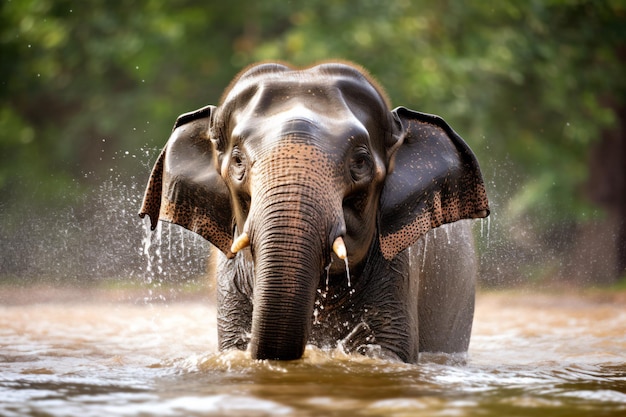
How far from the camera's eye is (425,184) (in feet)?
21.1

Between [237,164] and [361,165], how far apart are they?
621mm

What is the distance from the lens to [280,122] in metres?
5.62

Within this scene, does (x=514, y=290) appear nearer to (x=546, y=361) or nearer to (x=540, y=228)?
(x=540, y=228)

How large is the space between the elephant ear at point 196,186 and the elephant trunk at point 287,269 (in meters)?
0.94

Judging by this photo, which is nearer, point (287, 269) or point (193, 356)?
point (287, 269)

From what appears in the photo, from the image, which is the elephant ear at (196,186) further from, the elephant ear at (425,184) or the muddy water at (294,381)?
the elephant ear at (425,184)

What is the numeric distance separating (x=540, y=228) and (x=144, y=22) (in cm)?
731

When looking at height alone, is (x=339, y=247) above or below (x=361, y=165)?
below

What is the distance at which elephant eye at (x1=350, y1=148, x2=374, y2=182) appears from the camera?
19.0ft

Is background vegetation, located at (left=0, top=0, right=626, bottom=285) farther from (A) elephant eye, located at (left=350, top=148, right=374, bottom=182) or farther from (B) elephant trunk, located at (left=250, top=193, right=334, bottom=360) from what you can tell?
(B) elephant trunk, located at (left=250, top=193, right=334, bottom=360)

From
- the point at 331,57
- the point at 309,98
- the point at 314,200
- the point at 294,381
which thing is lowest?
the point at 294,381

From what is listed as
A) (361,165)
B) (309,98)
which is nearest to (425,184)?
(361,165)

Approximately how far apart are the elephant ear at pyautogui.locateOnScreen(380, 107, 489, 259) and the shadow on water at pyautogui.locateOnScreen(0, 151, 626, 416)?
752mm

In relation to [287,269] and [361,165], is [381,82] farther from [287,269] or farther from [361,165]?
[287,269]
